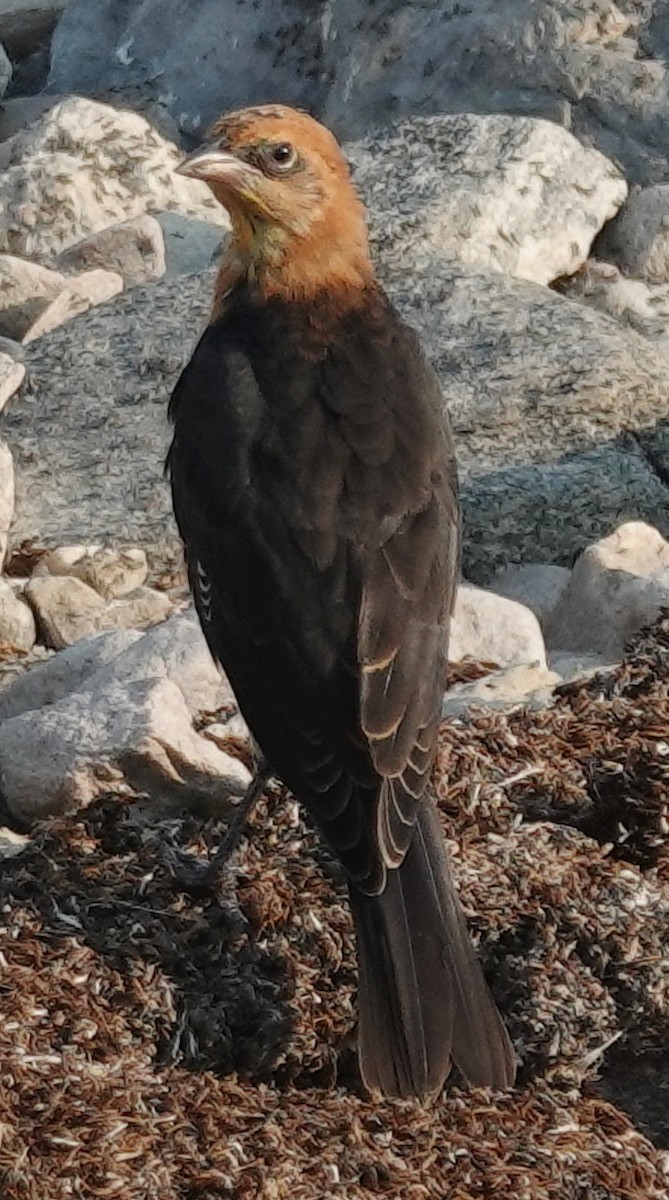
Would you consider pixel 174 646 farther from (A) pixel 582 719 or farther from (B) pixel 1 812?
(A) pixel 582 719

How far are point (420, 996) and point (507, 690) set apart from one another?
167 centimetres

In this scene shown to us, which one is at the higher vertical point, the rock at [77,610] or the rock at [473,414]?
the rock at [473,414]

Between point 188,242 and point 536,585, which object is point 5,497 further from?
point 188,242

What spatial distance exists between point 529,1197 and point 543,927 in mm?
729

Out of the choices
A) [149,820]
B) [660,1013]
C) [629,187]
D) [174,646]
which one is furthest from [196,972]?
[629,187]

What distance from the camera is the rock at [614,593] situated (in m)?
6.73

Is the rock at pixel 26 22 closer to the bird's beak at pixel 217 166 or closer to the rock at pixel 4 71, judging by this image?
the rock at pixel 4 71

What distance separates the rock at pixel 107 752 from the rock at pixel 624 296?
13.6 ft

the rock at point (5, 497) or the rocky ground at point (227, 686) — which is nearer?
the rocky ground at point (227, 686)

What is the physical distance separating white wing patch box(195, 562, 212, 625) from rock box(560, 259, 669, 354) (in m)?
4.28

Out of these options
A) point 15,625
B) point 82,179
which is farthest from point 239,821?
point 82,179

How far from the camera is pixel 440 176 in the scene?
31.8ft

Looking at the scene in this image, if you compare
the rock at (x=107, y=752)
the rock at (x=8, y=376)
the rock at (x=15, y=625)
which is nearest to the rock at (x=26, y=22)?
the rock at (x=8, y=376)

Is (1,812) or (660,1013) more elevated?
(660,1013)
